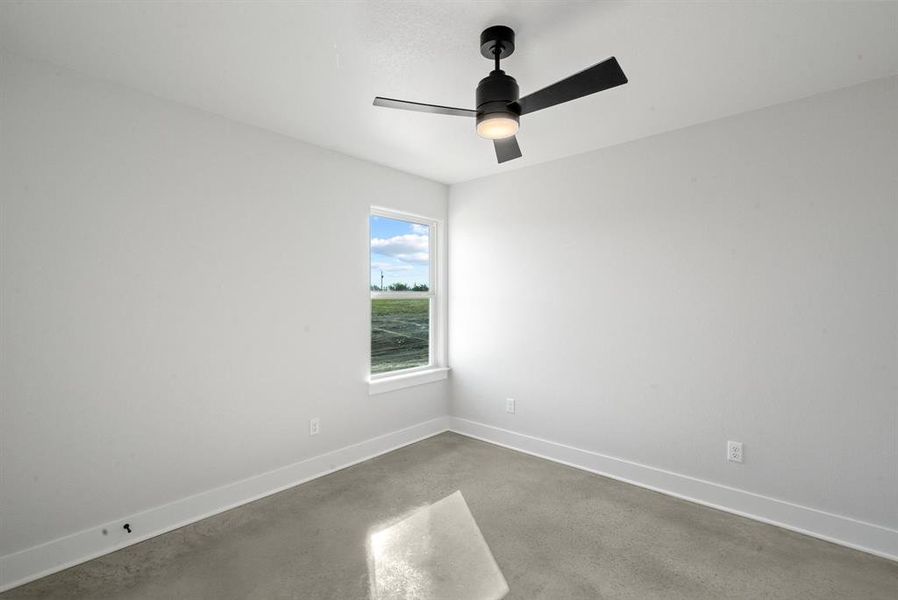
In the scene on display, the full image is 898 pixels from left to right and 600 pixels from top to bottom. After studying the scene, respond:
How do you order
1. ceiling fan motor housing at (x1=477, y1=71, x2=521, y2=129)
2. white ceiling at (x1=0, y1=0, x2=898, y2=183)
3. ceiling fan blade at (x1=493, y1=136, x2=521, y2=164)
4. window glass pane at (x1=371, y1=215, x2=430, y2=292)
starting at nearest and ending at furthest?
white ceiling at (x1=0, y1=0, x2=898, y2=183) → ceiling fan motor housing at (x1=477, y1=71, x2=521, y2=129) → ceiling fan blade at (x1=493, y1=136, x2=521, y2=164) → window glass pane at (x1=371, y1=215, x2=430, y2=292)

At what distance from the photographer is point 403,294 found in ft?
13.1

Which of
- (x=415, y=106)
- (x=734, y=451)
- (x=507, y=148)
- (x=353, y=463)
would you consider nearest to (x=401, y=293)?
(x=353, y=463)

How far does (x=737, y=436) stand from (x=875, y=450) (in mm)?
616

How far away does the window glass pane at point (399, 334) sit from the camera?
12.4 feet

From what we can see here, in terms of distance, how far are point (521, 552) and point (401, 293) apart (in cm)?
239

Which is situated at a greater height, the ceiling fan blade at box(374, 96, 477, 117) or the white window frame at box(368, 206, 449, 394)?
the ceiling fan blade at box(374, 96, 477, 117)

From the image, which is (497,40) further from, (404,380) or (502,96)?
(404,380)

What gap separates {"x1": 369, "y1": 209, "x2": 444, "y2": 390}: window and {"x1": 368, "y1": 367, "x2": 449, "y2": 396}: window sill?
73 millimetres

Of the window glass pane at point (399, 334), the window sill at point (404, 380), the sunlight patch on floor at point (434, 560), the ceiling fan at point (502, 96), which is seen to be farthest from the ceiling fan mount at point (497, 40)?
the window sill at point (404, 380)

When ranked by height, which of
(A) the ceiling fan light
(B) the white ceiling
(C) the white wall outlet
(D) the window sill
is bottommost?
(C) the white wall outlet

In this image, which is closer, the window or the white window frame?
the window

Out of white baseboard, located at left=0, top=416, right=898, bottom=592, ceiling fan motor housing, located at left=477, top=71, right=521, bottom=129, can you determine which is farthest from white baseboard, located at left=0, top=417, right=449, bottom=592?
ceiling fan motor housing, located at left=477, top=71, right=521, bottom=129

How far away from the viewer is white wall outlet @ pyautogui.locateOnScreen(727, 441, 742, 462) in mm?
2629

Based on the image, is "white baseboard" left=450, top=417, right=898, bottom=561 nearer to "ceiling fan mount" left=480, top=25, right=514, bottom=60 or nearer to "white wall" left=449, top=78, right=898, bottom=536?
"white wall" left=449, top=78, right=898, bottom=536
